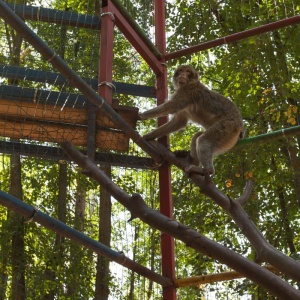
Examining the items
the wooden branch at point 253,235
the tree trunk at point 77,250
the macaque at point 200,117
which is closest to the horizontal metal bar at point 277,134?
the macaque at point 200,117

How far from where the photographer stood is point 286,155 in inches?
396

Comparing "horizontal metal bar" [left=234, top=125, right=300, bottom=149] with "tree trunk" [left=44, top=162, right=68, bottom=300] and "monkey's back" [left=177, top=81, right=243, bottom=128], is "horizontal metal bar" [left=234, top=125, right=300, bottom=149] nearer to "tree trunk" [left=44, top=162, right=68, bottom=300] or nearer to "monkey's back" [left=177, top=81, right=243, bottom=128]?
"monkey's back" [left=177, top=81, right=243, bottom=128]

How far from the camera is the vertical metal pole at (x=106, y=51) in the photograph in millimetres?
4555

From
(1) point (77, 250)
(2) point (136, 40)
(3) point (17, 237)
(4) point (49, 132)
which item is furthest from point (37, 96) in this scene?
(3) point (17, 237)

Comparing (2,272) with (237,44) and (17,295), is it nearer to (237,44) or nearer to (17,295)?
(17,295)

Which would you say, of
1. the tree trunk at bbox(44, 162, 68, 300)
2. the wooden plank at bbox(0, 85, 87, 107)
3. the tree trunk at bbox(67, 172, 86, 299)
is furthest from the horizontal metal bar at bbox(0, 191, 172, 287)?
the tree trunk at bbox(44, 162, 68, 300)

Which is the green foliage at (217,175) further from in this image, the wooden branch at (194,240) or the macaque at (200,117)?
the wooden branch at (194,240)

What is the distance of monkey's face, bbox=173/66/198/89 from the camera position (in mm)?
5879

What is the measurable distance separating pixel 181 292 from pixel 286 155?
3.41 m

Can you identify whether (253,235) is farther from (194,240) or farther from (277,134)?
(277,134)

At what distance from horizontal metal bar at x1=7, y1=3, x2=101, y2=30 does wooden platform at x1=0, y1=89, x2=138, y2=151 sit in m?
0.72

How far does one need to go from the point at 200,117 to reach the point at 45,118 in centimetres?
181

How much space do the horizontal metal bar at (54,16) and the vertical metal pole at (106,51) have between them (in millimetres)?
140

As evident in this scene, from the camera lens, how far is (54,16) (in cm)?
487
